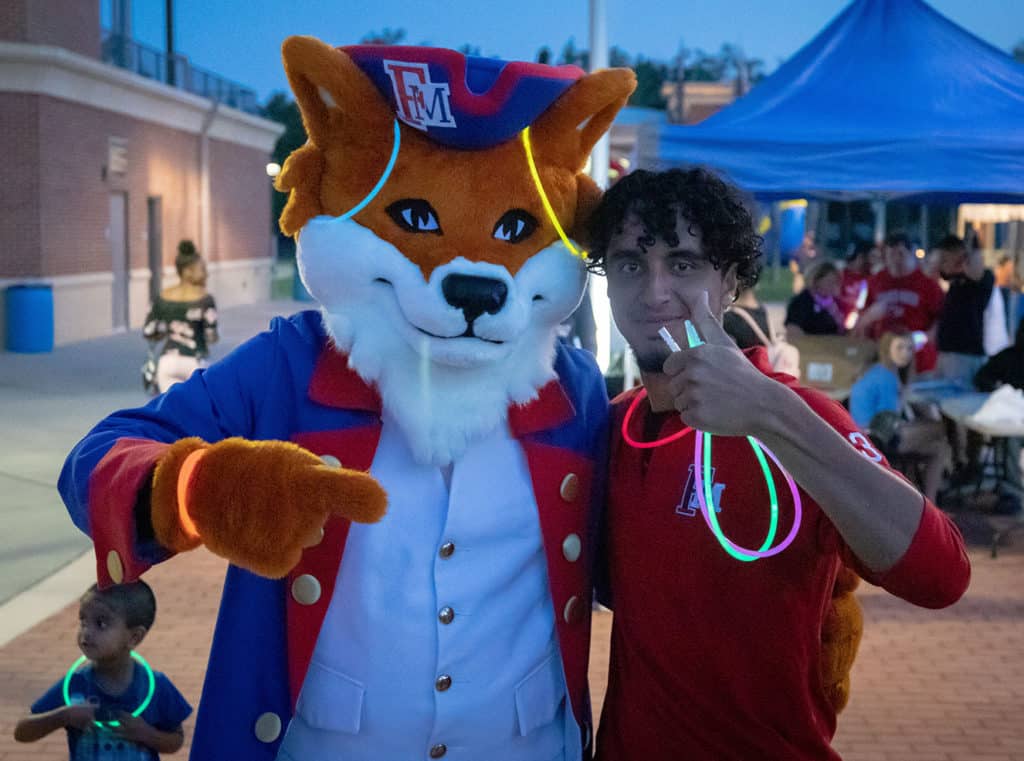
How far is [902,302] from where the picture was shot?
9.68 metres

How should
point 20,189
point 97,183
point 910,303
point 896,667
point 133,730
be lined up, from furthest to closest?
point 97,183, point 20,189, point 910,303, point 896,667, point 133,730

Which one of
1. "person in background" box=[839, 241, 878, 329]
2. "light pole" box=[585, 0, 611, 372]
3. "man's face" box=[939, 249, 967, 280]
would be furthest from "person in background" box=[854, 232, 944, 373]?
"light pole" box=[585, 0, 611, 372]

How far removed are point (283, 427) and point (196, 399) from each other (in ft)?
0.55

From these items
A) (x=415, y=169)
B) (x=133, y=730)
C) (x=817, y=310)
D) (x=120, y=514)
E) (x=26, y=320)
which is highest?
(x=415, y=169)

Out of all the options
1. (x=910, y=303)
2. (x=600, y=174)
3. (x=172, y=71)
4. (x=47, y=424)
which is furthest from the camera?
(x=172, y=71)

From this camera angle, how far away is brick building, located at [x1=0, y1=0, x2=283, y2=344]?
17.4 m

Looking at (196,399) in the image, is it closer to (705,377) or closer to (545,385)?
(545,385)

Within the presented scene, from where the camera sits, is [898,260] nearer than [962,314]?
No

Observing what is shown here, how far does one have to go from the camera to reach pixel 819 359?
9.12 m

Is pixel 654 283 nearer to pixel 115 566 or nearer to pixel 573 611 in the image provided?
pixel 573 611

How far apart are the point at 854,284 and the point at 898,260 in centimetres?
137

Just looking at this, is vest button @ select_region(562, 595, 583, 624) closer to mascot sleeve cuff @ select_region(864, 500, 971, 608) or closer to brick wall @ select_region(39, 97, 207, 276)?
mascot sleeve cuff @ select_region(864, 500, 971, 608)

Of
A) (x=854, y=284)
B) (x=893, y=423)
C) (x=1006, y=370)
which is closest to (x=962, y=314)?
(x=1006, y=370)

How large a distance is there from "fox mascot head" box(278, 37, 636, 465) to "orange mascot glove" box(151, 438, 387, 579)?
19.6 inches
